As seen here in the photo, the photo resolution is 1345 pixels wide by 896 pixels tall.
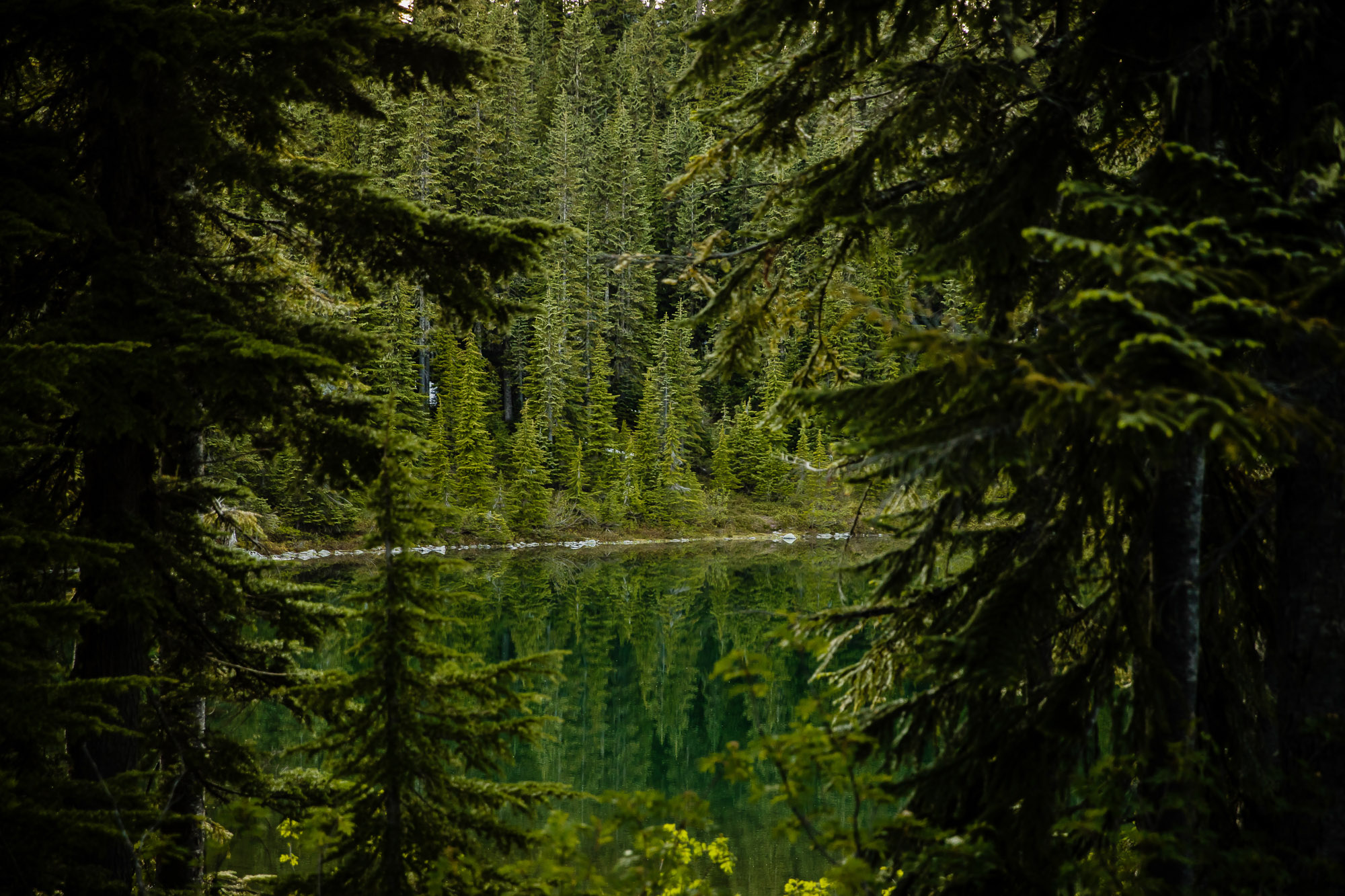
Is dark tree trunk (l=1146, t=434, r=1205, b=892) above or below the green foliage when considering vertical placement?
above

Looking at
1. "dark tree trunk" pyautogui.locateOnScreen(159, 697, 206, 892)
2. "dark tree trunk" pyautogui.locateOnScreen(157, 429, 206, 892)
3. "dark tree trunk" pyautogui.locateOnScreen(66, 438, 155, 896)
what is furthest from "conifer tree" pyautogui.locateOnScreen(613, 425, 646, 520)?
"dark tree trunk" pyautogui.locateOnScreen(66, 438, 155, 896)

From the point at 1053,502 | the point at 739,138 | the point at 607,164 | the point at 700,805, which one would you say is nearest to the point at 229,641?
the point at 700,805

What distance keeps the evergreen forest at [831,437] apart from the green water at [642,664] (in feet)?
1.53

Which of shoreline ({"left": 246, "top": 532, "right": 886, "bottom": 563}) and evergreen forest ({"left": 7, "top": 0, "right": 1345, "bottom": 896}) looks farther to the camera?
shoreline ({"left": 246, "top": 532, "right": 886, "bottom": 563})

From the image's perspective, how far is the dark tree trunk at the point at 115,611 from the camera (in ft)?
14.1

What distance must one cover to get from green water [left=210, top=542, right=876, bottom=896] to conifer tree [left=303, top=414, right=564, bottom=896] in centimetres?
29

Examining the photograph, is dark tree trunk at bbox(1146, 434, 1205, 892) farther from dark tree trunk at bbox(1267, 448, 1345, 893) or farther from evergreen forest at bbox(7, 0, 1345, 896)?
dark tree trunk at bbox(1267, 448, 1345, 893)

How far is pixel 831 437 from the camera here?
453cm

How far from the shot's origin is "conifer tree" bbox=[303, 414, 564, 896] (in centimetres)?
325

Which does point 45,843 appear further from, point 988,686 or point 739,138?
point 739,138

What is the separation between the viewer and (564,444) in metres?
50.4

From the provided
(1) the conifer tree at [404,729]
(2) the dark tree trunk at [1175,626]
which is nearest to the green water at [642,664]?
(1) the conifer tree at [404,729]

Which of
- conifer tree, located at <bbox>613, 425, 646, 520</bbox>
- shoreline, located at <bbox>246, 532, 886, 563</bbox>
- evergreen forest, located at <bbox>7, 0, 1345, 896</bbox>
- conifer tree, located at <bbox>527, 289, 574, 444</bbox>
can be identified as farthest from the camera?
conifer tree, located at <bbox>527, 289, 574, 444</bbox>

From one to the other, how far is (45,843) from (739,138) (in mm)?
4320
